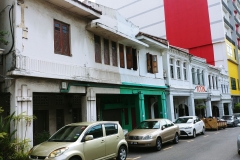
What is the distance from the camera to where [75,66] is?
37.5ft

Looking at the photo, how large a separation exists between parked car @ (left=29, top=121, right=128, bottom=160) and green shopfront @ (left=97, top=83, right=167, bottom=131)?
563cm

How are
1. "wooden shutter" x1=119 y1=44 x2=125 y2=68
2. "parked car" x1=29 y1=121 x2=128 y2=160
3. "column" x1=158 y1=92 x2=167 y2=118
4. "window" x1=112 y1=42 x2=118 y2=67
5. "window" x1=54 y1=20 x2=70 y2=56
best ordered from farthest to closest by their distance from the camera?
"column" x1=158 y1=92 x2=167 y2=118, "wooden shutter" x1=119 y1=44 x2=125 y2=68, "window" x1=112 y1=42 x2=118 y2=67, "window" x1=54 y1=20 x2=70 y2=56, "parked car" x1=29 y1=121 x2=128 y2=160

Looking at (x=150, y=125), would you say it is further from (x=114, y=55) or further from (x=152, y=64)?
(x=152, y=64)

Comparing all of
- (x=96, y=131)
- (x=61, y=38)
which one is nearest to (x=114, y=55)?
(x=61, y=38)

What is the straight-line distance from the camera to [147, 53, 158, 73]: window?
17.6m

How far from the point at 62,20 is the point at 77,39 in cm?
117

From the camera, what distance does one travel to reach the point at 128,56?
1553cm

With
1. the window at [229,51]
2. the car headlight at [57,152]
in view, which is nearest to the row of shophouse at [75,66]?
the car headlight at [57,152]

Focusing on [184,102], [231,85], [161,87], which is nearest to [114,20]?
[161,87]

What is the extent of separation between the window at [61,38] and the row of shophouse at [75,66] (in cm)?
5

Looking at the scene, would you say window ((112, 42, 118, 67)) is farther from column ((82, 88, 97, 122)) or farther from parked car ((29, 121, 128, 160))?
parked car ((29, 121, 128, 160))

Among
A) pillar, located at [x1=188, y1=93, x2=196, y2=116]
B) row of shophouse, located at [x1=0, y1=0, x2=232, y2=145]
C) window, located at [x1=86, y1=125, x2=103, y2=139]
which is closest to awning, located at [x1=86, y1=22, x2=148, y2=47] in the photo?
row of shophouse, located at [x1=0, y1=0, x2=232, y2=145]

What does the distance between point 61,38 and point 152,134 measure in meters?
6.35

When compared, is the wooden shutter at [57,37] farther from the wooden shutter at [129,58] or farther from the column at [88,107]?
the wooden shutter at [129,58]
